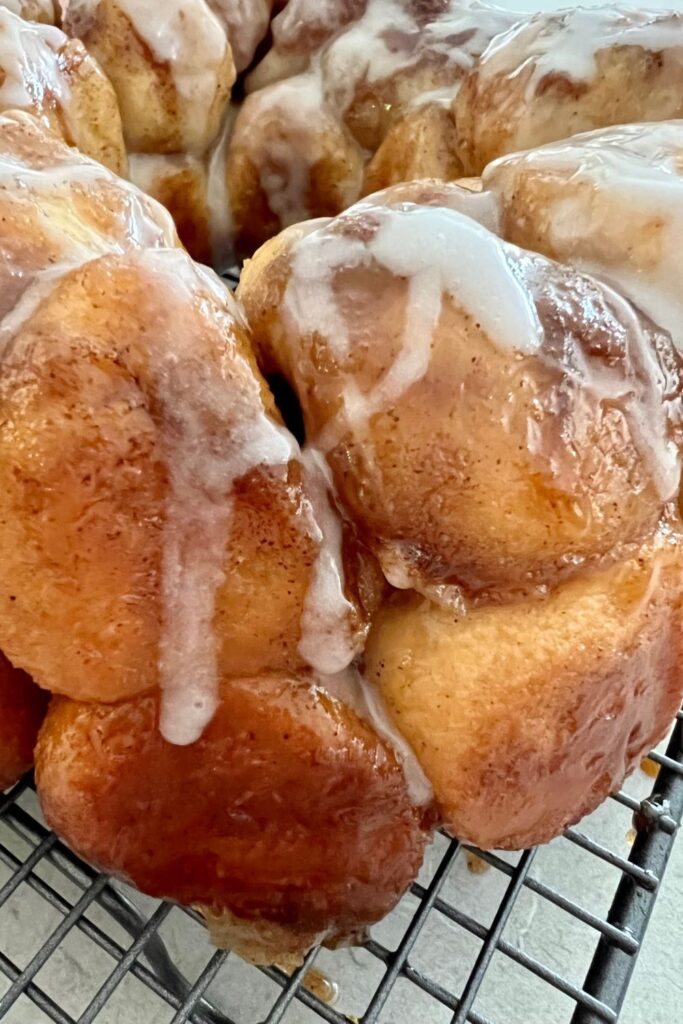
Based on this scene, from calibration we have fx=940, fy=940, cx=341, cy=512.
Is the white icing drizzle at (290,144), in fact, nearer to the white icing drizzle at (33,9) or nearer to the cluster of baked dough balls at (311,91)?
the cluster of baked dough balls at (311,91)

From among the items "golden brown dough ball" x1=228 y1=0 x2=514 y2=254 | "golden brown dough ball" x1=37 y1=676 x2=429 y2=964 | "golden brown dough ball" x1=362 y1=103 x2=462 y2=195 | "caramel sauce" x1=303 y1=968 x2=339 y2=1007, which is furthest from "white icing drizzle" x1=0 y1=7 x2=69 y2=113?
"caramel sauce" x1=303 y1=968 x2=339 y2=1007

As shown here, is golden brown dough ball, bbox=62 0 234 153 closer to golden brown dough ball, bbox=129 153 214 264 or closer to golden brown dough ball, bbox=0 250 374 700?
golden brown dough ball, bbox=129 153 214 264

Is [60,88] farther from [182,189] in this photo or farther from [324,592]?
[324,592]

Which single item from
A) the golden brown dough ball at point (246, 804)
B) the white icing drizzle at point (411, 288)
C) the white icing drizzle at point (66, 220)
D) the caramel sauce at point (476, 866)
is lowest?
the caramel sauce at point (476, 866)

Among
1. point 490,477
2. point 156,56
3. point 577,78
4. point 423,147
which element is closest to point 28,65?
point 156,56

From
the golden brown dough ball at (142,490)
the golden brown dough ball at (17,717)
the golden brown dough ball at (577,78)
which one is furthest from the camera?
the golden brown dough ball at (577,78)

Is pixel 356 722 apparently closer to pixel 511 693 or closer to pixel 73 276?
pixel 511 693

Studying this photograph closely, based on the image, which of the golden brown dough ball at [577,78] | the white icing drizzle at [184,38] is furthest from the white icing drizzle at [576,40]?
the white icing drizzle at [184,38]
